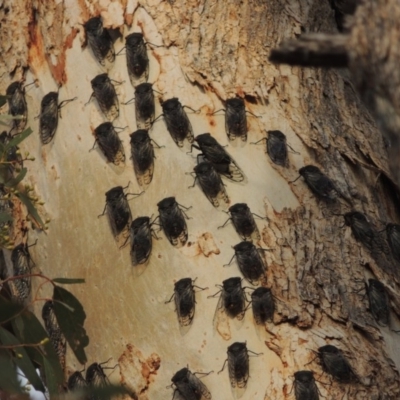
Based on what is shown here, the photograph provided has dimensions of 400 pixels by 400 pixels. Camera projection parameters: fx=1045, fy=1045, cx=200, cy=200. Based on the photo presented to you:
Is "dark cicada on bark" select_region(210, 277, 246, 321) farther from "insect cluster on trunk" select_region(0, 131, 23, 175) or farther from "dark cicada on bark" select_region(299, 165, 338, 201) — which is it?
"insect cluster on trunk" select_region(0, 131, 23, 175)

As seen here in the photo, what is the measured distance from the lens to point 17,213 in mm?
2723

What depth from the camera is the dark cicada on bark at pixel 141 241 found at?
248 cm

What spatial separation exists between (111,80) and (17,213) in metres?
0.43

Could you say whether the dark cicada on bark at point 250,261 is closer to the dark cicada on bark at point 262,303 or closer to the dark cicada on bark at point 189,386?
the dark cicada on bark at point 262,303

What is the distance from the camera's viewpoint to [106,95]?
2594 millimetres

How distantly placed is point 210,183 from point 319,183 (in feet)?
0.85

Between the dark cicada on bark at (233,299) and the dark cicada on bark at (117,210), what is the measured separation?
0.30m

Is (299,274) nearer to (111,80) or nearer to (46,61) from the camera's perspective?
(111,80)

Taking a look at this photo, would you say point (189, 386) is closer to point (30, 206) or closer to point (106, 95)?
point (30, 206)

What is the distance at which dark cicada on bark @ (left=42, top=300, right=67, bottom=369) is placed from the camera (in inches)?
102

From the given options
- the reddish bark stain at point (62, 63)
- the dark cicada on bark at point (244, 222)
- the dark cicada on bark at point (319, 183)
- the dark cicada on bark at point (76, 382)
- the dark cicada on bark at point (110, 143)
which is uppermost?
the reddish bark stain at point (62, 63)

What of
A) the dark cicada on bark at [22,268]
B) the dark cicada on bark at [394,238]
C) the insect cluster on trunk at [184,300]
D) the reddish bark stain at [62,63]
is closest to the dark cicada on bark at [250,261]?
the insect cluster on trunk at [184,300]

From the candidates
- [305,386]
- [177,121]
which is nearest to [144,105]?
[177,121]

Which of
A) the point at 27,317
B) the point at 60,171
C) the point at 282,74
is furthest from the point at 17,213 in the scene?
the point at 282,74
